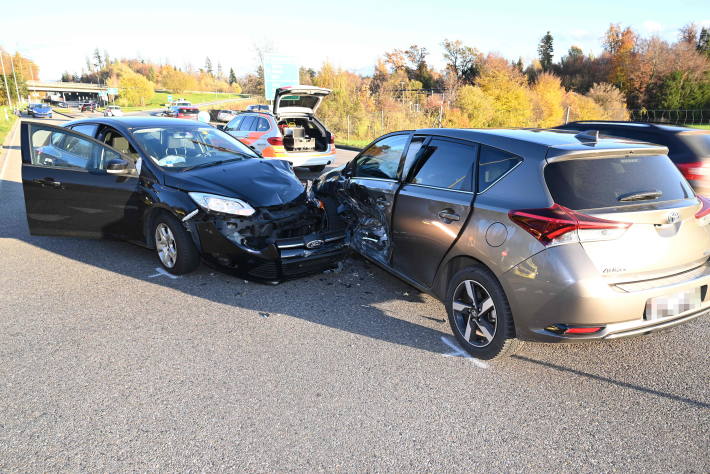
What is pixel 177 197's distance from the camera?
4887 mm

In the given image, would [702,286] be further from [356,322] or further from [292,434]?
[292,434]

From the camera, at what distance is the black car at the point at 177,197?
4.70 m

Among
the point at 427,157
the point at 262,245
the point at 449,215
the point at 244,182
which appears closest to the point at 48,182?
the point at 244,182

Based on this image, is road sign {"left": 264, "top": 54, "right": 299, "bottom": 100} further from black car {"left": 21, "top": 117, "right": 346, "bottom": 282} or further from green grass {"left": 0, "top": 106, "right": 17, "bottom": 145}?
black car {"left": 21, "top": 117, "right": 346, "bottom": 282}

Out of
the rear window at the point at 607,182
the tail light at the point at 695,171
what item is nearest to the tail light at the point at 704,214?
the rear window at the point at 607,182

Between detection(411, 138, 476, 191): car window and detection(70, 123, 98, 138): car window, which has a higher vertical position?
detection(70, 123, 98, 138): car window

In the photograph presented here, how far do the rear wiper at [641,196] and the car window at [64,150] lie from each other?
5362 millimetres

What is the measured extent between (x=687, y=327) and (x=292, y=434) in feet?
11.3

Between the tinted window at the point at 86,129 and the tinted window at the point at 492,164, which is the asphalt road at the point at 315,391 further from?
the tinted window at the point at 86,129

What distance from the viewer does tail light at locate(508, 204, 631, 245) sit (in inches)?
110

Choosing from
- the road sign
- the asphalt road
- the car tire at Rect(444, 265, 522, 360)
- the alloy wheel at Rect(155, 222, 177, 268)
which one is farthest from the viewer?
the road sign

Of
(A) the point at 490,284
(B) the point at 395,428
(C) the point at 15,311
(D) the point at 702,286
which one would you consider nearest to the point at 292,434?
(B) the point at 395,428

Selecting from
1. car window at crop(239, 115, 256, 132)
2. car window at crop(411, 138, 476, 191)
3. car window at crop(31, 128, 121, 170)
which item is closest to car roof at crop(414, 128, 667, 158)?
car window at crop(411, 138, 476, 191)

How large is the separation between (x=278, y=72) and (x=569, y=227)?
35268mm
